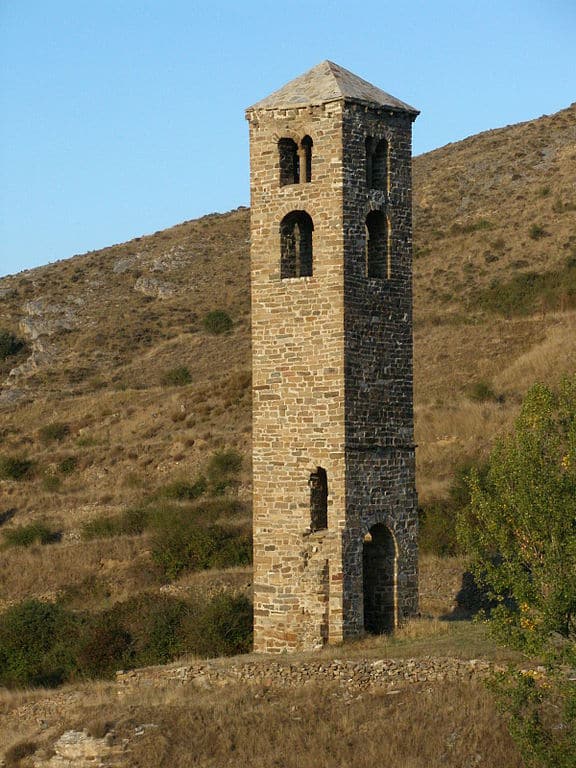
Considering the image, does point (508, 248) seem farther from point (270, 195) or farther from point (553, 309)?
point (270, 195)

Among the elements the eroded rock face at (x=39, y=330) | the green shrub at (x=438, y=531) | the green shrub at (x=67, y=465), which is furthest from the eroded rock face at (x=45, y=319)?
the green shrub at (x=438, y=531)

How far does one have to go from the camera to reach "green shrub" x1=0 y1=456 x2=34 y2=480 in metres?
48.7

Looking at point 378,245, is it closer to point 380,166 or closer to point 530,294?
point 380,166

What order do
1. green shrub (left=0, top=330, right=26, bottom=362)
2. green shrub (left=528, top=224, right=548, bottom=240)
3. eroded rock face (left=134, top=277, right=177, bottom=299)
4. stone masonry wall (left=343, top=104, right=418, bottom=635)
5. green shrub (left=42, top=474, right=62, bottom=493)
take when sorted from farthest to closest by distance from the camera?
eroded rock face (left=134, top=277, right=177, bottom=299) → green shrub (left=0, top=330, right=26, bottom=362) → green shrub (left=528, top=224, right=548, bottom=240) → green shrub (left=42, top=474, right=62, bottom=493) → stone masonry wall (left=343, top=104, right=418, bottom=635)

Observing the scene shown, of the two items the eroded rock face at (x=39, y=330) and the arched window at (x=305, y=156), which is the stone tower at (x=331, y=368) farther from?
the eroded rock face at (x=39, y=330)

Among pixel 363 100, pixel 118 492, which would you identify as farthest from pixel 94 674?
pixel 118 492

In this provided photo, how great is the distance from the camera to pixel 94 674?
26281 millimetres

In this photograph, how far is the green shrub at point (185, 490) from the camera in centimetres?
4234

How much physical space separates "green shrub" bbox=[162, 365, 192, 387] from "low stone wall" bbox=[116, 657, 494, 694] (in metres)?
34.9

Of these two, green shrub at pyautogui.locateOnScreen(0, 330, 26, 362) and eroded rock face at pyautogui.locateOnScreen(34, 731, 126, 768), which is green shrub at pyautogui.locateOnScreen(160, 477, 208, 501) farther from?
green shrub at pyautogui.locateOnScreen(0, 330, 26, 362)

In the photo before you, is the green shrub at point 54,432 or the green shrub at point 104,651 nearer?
the green shrub at point 104,651

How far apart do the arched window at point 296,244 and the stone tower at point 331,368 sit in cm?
4

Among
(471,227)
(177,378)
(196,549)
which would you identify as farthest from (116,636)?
(471,227)

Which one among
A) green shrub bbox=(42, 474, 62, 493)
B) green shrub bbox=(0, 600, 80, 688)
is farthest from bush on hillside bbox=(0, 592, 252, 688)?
green shrub bbox=(42, 474, 62, 493)
